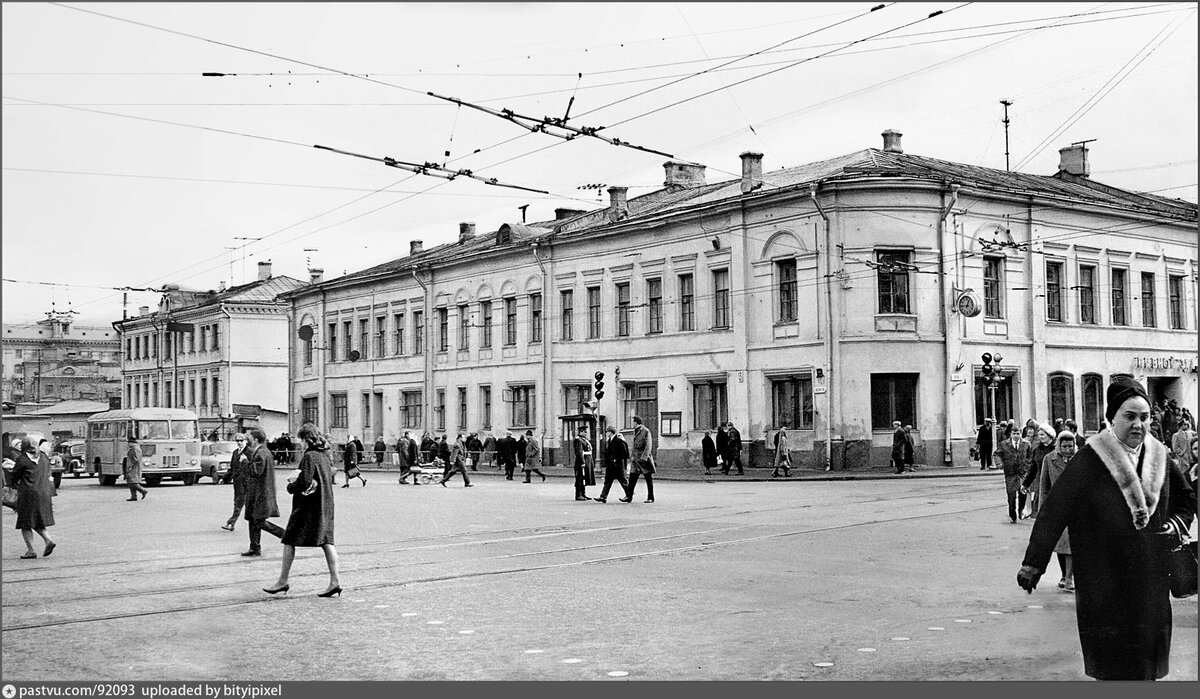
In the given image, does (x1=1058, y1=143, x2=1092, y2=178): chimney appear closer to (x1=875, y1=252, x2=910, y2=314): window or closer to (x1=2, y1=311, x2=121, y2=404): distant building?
(x1=875, y1=252, x2=910, y2=314): window

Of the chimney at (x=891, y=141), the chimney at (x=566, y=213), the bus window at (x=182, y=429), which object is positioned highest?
the chimney at (x=891, y=141)

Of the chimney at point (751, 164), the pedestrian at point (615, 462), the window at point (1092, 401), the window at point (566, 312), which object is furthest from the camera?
the window at point (566, 312)

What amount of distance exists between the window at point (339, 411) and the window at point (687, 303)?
2434cm

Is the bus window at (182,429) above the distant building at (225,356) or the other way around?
the other way around

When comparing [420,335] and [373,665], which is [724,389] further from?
[373,665]

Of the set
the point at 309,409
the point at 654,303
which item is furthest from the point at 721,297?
the point at 309,409

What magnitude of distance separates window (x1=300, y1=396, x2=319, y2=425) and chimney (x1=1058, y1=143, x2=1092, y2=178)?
1540 inches

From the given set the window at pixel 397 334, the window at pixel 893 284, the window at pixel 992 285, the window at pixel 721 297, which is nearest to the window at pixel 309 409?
the window at pixel 397 334

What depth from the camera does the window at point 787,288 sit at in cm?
4053

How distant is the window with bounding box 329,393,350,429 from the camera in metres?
62.5

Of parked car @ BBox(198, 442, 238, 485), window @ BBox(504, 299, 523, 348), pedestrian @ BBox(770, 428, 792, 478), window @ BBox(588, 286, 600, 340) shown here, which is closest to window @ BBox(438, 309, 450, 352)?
window @ BBox(504, 299, 523, 348)

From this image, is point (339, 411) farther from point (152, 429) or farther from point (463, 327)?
point (152, 429)

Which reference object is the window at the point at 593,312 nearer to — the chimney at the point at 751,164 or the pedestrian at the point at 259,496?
the chimney at the point at 751,164
